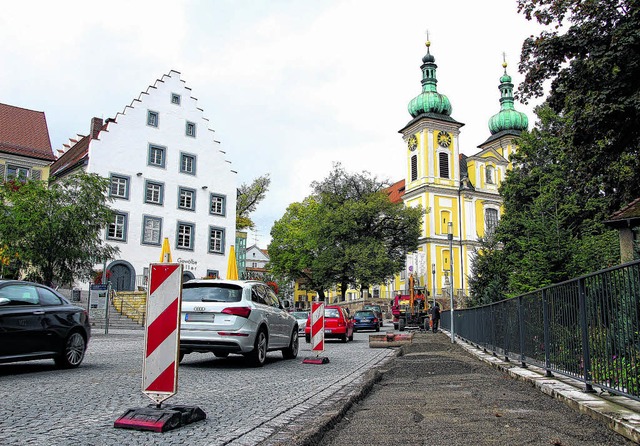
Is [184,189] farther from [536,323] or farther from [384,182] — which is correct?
[536,323]

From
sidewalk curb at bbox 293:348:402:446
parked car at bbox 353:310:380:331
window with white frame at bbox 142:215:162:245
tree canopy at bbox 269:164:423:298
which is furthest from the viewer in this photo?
tree canopy at bbox 269:164:423:298

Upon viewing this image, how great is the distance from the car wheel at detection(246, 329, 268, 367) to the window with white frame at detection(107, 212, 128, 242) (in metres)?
31.9

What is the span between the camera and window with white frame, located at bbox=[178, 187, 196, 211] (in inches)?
1818

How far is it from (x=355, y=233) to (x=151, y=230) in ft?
69.9

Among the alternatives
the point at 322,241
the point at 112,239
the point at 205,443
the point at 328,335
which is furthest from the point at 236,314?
the point at 322,241

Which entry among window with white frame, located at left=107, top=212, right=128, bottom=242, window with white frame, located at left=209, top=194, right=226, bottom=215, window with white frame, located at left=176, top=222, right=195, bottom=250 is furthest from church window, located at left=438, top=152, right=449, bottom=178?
window with white frame, located at left=107, top=212, right=128, bottom=242

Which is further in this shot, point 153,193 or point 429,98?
point 429,98

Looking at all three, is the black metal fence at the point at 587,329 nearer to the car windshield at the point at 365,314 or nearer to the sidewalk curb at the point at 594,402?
the sidewalk curb at the point at 594,402

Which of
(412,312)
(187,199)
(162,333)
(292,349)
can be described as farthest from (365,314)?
(162,333)

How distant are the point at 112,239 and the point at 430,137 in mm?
47308

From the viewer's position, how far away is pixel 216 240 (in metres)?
48.1

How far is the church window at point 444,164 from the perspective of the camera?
78062 millimetres

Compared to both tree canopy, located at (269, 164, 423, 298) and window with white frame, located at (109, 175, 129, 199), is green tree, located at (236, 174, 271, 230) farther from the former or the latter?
window with white frame, located at (109, 175, 129, 199)

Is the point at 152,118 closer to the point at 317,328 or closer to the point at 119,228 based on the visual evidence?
the point at 119,228
